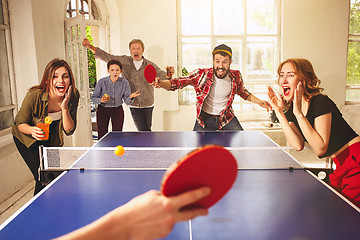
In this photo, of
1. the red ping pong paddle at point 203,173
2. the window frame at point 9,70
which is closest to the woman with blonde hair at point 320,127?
the red ping pong paddle at point 203,173

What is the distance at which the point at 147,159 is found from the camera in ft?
8.56

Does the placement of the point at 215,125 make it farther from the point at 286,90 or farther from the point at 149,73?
the point at 286,90

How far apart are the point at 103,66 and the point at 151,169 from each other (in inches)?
186

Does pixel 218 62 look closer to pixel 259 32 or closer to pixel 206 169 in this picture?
pixel 259 32

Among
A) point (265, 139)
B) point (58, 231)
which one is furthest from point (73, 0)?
point (58, 231)

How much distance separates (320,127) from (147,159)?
4.22ft

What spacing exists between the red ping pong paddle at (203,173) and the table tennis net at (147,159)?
158 centimetres

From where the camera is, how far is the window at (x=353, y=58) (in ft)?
22.7

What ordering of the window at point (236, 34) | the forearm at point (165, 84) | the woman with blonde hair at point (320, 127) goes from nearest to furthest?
the woman with blonde hair at point (320, 127)
the forearm at point (165, 84)
the window at point (236, 34)

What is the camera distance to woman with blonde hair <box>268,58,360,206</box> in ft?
6.83

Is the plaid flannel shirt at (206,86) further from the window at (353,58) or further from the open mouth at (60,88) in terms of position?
the window at (353,58)

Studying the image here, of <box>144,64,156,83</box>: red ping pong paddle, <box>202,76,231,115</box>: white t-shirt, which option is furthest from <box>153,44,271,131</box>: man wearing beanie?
<box>144,64,156,83</box>: red ping pong paddle

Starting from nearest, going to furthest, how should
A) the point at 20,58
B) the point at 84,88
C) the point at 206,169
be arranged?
1. the point at 206,169
2. the point at 20,58
3. the point at 84,88

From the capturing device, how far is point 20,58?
412cm
